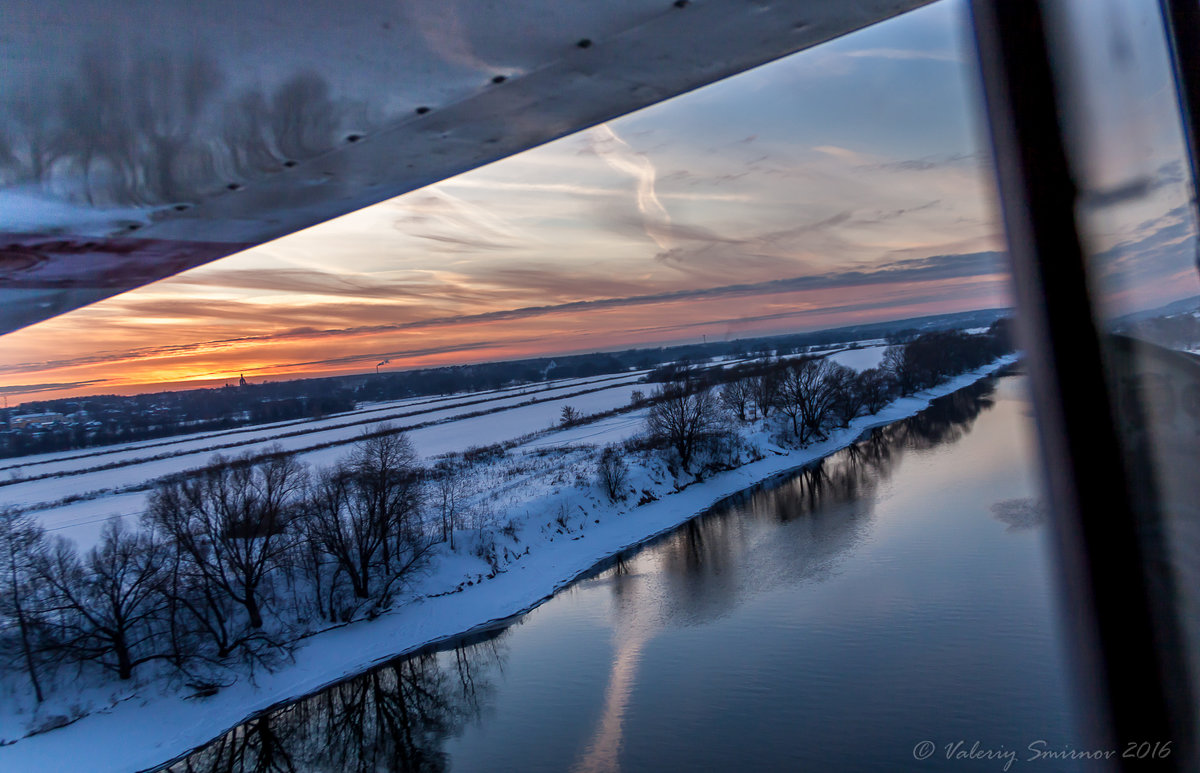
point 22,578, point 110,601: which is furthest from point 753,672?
point 22,578

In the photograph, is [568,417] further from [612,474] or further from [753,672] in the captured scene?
[753,672]

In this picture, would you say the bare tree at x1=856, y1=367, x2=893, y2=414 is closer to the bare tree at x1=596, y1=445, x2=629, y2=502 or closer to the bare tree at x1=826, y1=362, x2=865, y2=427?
the bare tree at x1=826, y1=362, x2=865, y2=427

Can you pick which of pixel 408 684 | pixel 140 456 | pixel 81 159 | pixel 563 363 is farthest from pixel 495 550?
pixel 563 363

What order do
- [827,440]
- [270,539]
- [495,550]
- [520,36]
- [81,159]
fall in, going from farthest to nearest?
1. [827,440]
2. [495,550]
3. [270,539]
4. [81,159]
5. [520,36]

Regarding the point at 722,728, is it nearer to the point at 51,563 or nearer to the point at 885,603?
the point at 885,603

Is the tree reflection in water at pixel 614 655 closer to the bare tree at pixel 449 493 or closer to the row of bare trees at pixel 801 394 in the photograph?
the bare tree at pixel 449 493

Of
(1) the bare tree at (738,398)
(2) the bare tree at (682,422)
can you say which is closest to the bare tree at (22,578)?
(2) the bare tree at (682,422)

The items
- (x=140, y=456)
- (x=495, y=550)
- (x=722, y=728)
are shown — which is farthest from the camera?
(x=140, y=456)
